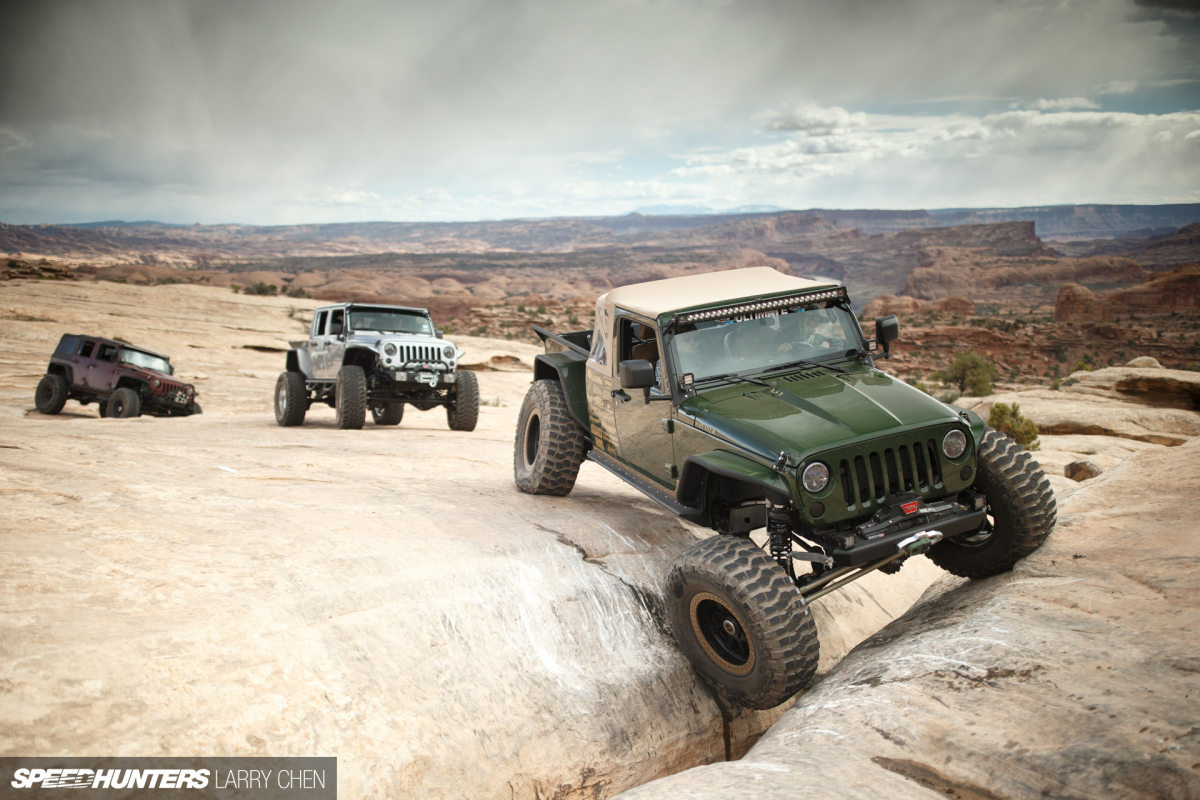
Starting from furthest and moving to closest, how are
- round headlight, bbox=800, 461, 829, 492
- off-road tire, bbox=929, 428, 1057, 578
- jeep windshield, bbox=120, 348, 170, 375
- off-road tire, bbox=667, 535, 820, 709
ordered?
jeep windshield, bbox=120, 348, 170, 375 < off-road tire, bbox=929, 428, 1057, 578 < round headlight, bbox=800, 461, 829, 492 < off-road tire, bbox=667, 535, 820, 709

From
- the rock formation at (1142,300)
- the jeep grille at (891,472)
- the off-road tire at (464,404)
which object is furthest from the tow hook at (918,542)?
the rock formation at (1142,300)

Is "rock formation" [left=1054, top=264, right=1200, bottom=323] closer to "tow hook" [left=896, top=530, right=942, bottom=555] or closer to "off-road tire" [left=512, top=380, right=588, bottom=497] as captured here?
"off-road tire" [left=512, top=380, right=588, bottom=497]

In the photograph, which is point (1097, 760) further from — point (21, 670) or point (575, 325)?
point (575, 325)

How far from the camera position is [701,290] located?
5.80m

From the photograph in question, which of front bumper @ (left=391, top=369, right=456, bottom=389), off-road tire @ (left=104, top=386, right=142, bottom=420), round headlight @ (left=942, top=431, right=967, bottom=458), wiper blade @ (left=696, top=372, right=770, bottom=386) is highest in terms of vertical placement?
wiper blade @ (left=696, top=372, right=770, bottom=386)

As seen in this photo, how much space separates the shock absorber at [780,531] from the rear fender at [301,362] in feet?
36.8

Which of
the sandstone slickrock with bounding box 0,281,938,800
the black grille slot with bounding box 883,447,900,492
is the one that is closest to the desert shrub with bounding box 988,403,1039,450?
the sandstone slickrock with bounding box 0,281,938,800

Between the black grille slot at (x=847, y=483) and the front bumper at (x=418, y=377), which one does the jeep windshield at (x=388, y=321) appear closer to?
the front bumper at (x=418, y=377)

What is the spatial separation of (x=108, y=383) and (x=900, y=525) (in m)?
15.5

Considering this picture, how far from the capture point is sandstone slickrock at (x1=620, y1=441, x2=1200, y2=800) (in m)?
2.93

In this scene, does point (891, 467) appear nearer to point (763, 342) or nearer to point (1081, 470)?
point (763, 342)

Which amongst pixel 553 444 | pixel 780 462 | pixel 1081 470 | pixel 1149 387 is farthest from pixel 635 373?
pixel 1149 387

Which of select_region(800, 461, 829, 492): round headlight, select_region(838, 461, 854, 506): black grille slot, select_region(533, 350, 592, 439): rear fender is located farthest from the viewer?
select_region(533, 350, 592, 439): rear fender

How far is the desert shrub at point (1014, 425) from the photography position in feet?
44.9
